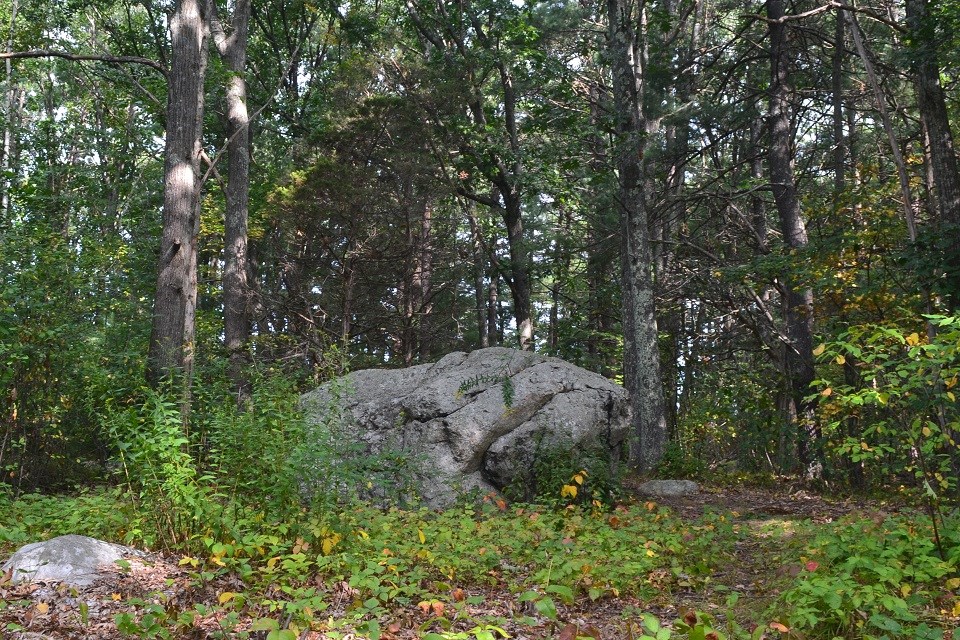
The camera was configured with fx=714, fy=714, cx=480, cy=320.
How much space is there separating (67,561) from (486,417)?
5.36 meters

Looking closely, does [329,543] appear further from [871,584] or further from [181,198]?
[181,198]

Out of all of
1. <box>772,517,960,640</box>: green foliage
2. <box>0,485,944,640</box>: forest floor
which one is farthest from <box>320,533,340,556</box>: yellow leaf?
<box>772,517,960,640</box>: green foliage

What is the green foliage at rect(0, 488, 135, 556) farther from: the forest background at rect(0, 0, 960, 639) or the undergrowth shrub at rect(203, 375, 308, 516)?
the undergrowth shrub at rect(203, 375, 308, 516)

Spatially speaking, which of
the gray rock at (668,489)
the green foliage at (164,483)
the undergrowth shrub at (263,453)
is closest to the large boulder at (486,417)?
the gray rock at (668,489)

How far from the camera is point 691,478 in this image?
39.1 feet

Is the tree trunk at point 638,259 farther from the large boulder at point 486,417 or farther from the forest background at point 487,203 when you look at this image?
the large boulder at point 486,417

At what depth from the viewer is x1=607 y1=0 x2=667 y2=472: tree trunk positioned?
38.2 feet

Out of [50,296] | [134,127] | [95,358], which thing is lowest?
[95,358]

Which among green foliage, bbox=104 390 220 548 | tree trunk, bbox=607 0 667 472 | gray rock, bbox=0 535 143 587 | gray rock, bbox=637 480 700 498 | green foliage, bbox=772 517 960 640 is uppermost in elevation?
tree trunk, bbox=607 0 667 472

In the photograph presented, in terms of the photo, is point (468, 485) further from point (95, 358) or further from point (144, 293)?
point (144, 293)

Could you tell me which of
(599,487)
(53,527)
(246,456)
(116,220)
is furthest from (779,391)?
(116,220)

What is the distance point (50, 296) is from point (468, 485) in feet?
18.5

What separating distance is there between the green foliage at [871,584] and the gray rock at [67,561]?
4001 mm

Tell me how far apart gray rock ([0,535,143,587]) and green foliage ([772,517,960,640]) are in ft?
13.1
